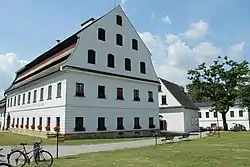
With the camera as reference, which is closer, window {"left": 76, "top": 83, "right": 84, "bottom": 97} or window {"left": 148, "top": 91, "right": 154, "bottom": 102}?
window {"left": 76, "top": 83, "right": 84, "bottom": 97}

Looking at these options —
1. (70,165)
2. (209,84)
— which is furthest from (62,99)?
(209,84)

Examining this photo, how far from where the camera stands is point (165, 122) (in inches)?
2021

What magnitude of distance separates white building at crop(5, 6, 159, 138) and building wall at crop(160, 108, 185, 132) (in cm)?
1005

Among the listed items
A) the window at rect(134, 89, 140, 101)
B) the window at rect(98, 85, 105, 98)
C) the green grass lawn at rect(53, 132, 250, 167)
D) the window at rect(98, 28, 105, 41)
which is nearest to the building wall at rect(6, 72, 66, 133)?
the window at rect(98, 85, 105, 98)

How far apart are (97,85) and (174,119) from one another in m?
22.5

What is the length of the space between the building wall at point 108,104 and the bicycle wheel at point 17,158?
54.7 feet

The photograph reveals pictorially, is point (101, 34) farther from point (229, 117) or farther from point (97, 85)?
point (229, 117)

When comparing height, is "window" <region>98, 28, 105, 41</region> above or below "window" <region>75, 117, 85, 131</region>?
above

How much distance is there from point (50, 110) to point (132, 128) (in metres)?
11.0

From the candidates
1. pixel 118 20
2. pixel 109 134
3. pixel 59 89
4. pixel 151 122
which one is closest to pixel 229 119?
pixel 151 122

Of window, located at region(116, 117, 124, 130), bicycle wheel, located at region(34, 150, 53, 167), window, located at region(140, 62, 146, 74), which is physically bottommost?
bicycle wheel, located at region(34, 150, 53, 167)

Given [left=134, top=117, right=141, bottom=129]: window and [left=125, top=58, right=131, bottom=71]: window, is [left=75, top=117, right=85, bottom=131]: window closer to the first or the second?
[left=134, top=117, right=141, bottom=129]: window

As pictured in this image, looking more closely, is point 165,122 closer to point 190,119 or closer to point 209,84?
point 190,119

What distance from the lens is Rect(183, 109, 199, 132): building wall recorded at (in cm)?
4959
